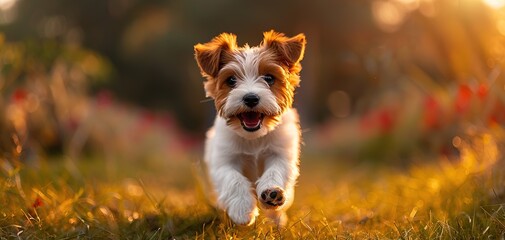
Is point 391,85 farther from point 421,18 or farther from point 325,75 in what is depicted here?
point 325,75

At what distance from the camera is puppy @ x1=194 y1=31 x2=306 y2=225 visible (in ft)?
13.8

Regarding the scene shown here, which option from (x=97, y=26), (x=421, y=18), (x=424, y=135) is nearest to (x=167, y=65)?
(x=97, y=26)

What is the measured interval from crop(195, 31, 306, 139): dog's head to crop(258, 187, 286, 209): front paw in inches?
20.3

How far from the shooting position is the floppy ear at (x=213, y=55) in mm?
4617

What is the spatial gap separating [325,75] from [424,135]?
39.1 feet

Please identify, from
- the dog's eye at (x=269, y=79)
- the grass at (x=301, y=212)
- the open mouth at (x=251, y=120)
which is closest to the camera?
the grass at (x=301, y=212)

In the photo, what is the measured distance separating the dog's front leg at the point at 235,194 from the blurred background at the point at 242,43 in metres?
1.14

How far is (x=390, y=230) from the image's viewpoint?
14.2 ft

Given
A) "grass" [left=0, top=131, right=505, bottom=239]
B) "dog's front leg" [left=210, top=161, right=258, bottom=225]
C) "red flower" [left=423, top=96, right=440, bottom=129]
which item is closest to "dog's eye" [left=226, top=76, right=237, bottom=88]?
"dog's front leg" [left=210, top=161, right=258, bottom=225]

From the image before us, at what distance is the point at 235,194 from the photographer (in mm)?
4277

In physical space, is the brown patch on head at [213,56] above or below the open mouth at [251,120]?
above

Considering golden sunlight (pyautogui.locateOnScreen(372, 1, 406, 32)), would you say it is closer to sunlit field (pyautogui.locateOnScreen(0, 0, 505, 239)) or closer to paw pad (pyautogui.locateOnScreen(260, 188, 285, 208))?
sunlit field (pyautogui.locateOnScreen(0, 0, 505, 239))

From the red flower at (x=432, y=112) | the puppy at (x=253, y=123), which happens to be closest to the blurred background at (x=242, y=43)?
Result: the red flower at (x=432, y=112)

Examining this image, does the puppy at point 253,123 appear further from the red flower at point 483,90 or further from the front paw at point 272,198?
the red flower at point 483,90
